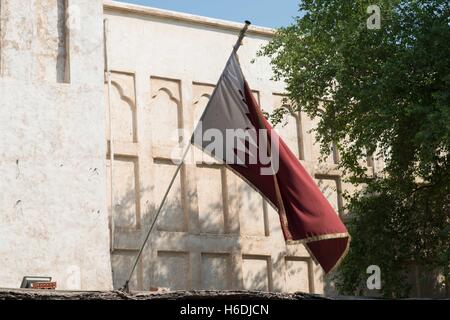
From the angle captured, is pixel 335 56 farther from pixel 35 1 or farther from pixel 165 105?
pixel 35 1

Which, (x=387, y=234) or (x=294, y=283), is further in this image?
(x=294, y=283)

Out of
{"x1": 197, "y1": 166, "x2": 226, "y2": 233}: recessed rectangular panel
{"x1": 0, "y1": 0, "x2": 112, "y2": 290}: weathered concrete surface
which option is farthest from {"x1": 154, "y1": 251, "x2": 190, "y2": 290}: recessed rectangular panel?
{"x1": 0, "y1": 0, "x2": 112, "y2": 290}: weathered concrete surface

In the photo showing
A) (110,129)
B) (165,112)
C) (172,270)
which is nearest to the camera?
(110,129)

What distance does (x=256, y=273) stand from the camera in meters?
21.7

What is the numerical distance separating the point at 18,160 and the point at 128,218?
6.00 metres

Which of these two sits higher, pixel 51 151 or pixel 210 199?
pixel 51 151

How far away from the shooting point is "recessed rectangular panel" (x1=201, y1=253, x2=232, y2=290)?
20.9 m

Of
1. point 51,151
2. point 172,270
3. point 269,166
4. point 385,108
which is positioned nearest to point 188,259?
point 172,270

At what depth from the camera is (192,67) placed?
21672 millimetres

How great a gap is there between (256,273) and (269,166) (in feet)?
32.6

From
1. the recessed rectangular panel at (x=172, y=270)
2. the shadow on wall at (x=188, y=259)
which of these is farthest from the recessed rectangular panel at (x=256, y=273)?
the recessed rectangular panel at (x=172, y=270)

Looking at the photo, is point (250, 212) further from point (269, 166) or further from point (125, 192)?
point (269, 166)

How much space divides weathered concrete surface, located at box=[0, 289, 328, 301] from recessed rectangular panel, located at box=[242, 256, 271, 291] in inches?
519
